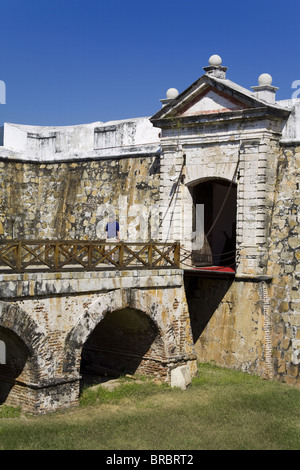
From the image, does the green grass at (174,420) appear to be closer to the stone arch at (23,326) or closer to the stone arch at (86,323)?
the stone arch at (86,323)

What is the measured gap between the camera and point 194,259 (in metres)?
17.4

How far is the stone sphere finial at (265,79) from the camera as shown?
15.9 m

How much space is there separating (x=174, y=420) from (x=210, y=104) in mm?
7536

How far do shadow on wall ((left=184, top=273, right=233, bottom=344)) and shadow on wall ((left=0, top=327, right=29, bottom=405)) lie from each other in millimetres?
5287

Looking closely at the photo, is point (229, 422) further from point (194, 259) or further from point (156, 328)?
point (194, 259)

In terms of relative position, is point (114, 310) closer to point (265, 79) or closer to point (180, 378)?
point (180, 378)

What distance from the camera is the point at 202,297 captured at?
56.0 feet

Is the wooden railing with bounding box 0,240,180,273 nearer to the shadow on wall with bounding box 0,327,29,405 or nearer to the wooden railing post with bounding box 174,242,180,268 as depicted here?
the wooden railing post with bounding box 174,242,180,268

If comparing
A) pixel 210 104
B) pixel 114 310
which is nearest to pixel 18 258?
pixel 114 310

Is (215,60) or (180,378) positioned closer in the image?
(180,378)

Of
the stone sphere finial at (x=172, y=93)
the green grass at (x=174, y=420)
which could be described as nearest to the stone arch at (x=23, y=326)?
the green grass at (x=174, y=420)

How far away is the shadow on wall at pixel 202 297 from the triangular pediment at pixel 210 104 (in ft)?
13.1

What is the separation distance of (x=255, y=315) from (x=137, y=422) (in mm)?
4325

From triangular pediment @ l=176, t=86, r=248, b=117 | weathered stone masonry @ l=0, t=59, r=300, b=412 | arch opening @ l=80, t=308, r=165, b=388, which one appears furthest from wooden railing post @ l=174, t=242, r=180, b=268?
triangular pediment @ l=176, t=86, r=248, b=117
